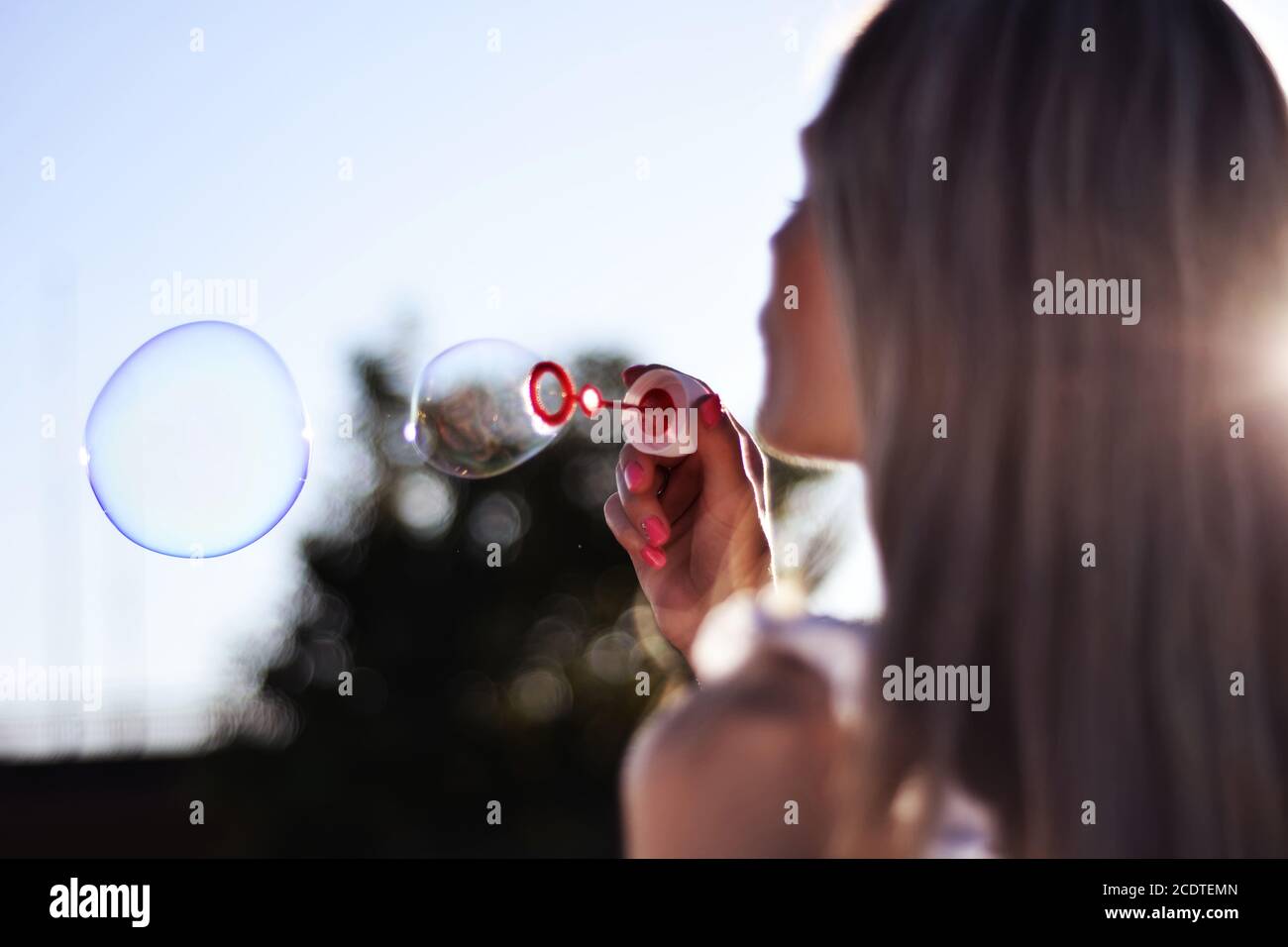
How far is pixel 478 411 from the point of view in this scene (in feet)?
11.7

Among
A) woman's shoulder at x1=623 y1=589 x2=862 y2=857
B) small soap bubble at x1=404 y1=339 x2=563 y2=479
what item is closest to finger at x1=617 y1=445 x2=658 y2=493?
small soap bubble at x1=404 y1=339 x2=563 y2=479

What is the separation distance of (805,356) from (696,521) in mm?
922

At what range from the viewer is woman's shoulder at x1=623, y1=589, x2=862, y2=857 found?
1.14 metres

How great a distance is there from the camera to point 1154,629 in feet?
3.82

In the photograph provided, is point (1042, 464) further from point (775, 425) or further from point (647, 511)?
point (647, 511)

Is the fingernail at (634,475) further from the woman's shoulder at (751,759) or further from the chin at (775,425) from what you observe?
the woman's shoulder at (751,759)

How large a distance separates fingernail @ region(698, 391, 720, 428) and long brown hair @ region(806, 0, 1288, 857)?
1037mm

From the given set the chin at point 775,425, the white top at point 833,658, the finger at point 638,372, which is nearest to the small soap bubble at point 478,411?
the finger at point 638,372

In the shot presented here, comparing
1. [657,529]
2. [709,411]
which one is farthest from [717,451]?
[657,529]

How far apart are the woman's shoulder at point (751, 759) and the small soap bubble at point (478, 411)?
2.25 metres
